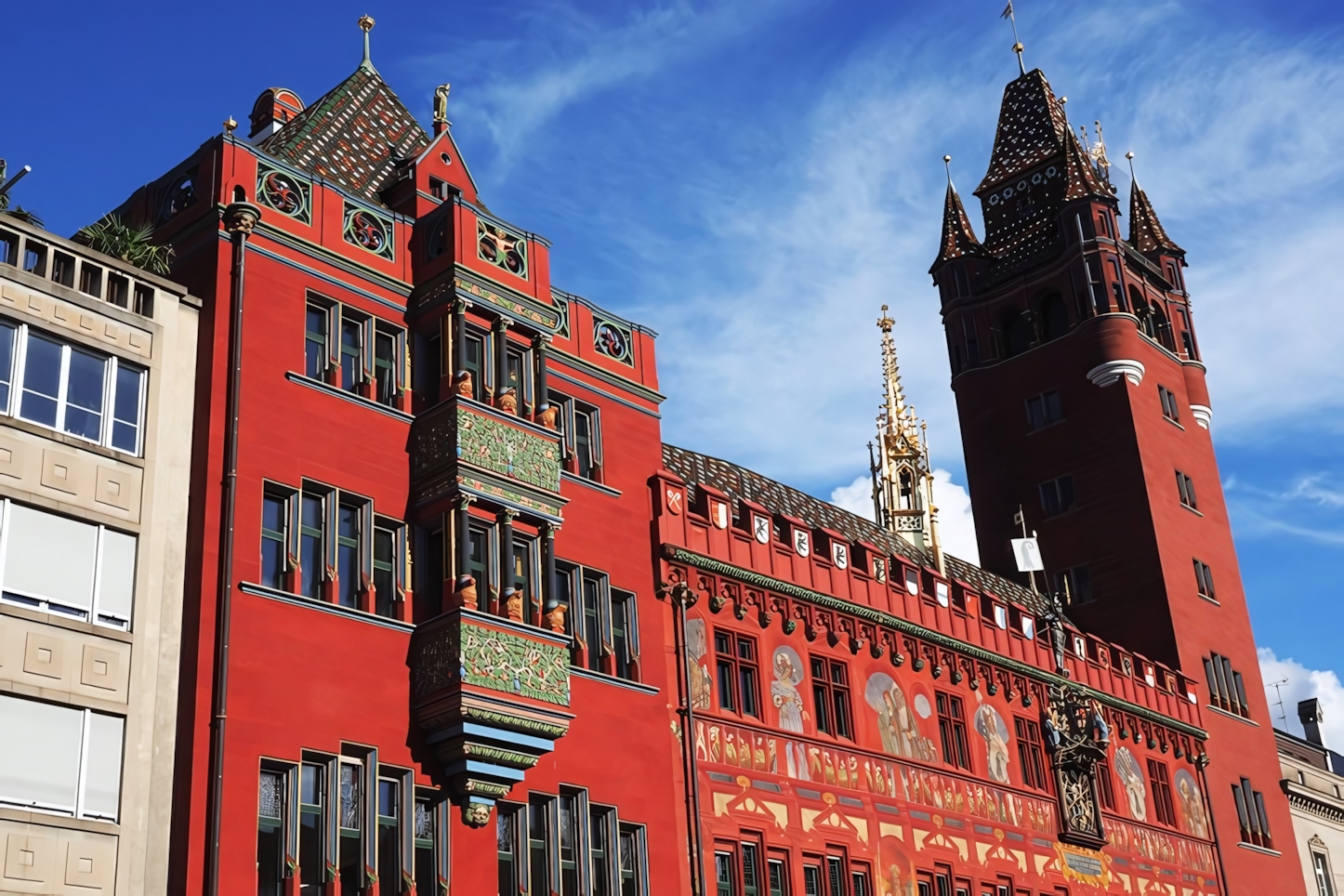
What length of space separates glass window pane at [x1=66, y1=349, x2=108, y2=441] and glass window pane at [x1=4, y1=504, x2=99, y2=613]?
4.61 feet

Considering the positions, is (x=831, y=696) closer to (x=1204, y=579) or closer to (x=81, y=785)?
(x=81, y=785)

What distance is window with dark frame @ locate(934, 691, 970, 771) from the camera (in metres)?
35.6

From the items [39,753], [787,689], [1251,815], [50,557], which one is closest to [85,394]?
[50,557]

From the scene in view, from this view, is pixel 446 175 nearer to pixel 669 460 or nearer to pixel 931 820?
pixel 669 460

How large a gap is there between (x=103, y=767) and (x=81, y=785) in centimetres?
42

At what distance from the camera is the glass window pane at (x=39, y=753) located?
19.8 m

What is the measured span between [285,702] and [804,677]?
12526mm

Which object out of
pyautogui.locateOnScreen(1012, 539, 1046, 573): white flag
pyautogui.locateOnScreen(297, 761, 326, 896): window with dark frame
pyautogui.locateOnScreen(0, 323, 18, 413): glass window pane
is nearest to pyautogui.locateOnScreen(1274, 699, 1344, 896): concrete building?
pyautogui.locateOnScreen(1012, 539, 1046, 573): white flag

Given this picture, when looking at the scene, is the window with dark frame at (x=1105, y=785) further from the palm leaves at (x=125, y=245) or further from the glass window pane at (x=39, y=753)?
the glass window pane at (x=39, y=753)

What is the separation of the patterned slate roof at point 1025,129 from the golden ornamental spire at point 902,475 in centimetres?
904

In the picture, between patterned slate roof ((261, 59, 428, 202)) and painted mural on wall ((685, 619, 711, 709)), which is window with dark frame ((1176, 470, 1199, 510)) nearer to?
painted mural on wall ((685, 619, 711, 709))

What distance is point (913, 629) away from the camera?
3553 centimetres

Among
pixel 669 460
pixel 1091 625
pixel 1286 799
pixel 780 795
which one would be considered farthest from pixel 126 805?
pixel 1286 799

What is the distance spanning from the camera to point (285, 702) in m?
22.6
